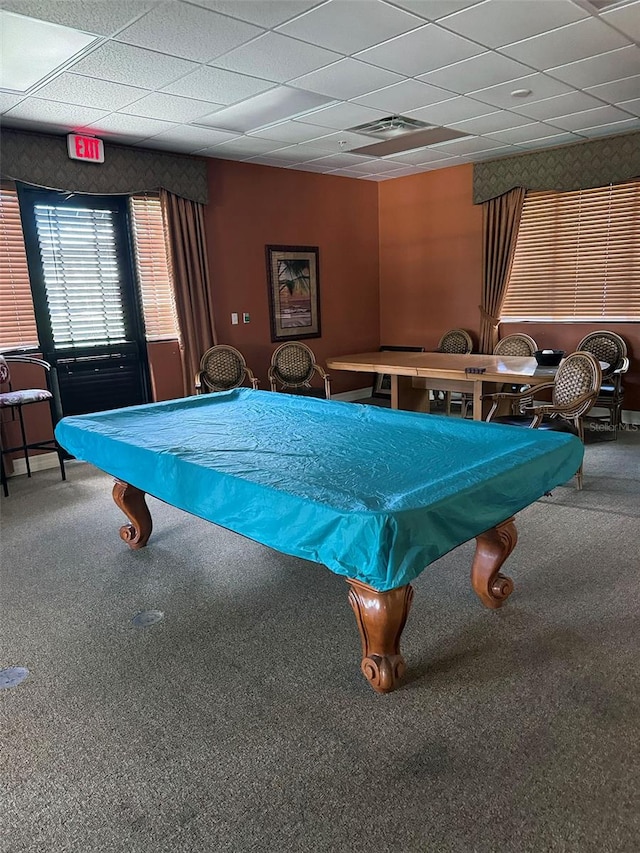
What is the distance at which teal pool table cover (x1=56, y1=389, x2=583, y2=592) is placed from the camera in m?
1.81

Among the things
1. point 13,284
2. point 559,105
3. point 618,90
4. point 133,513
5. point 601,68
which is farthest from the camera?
point 13,284

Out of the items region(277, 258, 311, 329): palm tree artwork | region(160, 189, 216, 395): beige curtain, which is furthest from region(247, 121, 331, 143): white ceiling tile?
region(277, 258, 311, 329): palm tree artwork

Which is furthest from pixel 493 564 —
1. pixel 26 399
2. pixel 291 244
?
pixel 291 244

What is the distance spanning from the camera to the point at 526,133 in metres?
5.51

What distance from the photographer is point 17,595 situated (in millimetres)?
3062

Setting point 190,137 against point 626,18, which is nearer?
point 626,18

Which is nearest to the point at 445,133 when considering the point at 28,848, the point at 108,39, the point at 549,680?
the point at 108,39

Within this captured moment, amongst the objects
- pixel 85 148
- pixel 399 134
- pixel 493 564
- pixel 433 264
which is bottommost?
pixel 493 564

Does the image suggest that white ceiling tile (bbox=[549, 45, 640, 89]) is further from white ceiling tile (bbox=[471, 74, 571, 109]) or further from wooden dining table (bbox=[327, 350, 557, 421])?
wooden dining table (bbox=[327, 350, 557, 421])

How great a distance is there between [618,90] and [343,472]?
394 cm

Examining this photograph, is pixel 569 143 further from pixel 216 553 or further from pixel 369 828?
pixel 369 828

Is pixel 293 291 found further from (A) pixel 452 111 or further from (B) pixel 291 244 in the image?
(A) pixel 452 111

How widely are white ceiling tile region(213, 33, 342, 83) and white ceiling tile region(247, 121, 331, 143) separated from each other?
1.14m

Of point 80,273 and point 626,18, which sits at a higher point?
point 626,18
